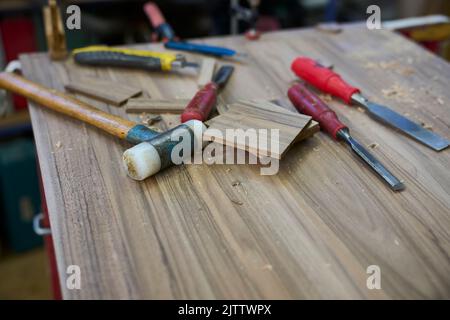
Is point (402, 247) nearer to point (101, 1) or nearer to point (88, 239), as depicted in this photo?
point (88, 239)

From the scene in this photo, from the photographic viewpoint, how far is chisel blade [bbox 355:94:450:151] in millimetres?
903

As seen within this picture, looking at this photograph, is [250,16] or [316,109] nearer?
[316,109]

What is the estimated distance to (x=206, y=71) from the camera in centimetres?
115

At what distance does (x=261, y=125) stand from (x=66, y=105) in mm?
408

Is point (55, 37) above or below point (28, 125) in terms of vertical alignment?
above

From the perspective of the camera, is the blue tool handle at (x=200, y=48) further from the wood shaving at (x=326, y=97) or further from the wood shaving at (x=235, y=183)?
the wood shaving at (x=235, y=183)

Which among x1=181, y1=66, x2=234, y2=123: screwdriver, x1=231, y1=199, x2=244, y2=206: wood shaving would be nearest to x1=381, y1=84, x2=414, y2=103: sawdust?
x1=181, y1=66, x2=234, y2=123: screwdriver

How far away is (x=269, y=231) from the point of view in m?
0.71

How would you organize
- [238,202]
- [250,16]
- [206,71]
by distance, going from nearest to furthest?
[238,202], [206,71], [250,16]

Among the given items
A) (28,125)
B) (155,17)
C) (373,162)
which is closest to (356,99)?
(373,162)

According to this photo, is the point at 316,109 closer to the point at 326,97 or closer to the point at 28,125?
the point at 326,97

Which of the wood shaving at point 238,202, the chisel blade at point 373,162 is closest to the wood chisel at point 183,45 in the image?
the chisel blade at point 373,162

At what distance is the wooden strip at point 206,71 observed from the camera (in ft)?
3.64

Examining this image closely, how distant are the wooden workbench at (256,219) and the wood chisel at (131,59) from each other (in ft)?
0.60
